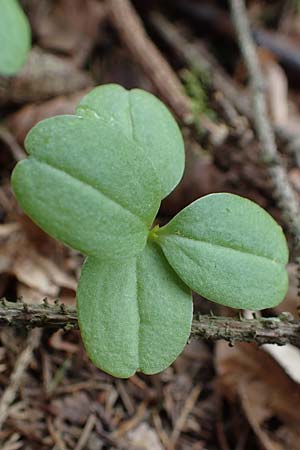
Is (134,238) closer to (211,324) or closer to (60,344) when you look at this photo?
(211,324)

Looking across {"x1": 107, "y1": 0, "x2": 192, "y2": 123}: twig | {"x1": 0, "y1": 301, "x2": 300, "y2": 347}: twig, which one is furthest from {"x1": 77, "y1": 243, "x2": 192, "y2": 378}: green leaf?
{"x1": 107, "y1": 0, "x2": 192, "y2": 123}: twig

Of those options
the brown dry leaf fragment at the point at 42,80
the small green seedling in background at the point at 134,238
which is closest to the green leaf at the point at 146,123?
the small green seedling in background at the point at 134,238

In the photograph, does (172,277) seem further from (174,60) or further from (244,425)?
(174,60)

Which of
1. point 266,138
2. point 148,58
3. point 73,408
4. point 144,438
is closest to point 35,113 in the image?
point 148,58

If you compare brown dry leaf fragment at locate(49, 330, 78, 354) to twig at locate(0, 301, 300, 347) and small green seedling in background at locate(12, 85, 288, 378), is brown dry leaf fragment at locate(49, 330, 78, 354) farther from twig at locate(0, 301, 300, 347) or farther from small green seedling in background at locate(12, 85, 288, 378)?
small green seedling in background at locate(12, 85, 288, 378)

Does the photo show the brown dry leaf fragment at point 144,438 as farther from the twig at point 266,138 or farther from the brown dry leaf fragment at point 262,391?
the twig at point 266,138

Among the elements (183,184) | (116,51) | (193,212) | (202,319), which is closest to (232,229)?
(193,212)
